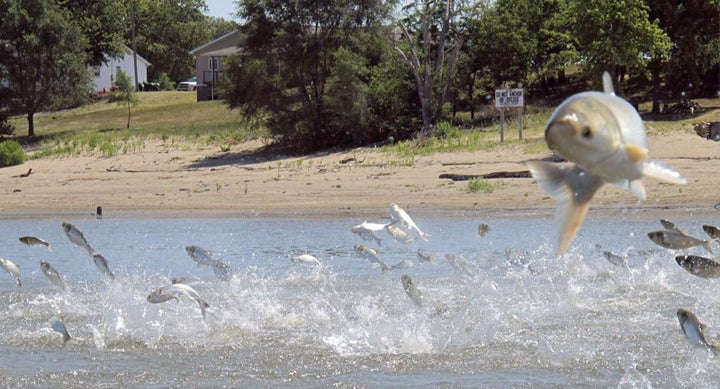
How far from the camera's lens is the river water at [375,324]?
25.2 feet

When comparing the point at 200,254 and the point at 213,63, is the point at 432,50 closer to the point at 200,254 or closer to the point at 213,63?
the point at 200,254

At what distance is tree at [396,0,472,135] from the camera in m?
30.2

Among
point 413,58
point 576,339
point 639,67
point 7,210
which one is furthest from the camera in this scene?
point 413,58

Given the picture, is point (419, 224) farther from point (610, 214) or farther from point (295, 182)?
point (295, 182)

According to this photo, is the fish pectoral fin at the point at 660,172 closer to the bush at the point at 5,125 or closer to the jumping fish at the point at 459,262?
the jumping fish at the point at 459,262

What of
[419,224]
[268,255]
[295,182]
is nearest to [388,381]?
[268,255]

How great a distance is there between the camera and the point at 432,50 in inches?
1280

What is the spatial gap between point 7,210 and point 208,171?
5.03 m

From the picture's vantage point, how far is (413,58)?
30.8 metres

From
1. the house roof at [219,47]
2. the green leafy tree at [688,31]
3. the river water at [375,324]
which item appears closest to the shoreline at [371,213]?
the river water at [375,324]

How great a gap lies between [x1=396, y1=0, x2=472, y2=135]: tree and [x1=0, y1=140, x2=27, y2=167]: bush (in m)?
10.7

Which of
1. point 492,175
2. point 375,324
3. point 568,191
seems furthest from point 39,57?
point 568,191

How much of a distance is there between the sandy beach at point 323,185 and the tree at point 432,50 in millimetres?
4372

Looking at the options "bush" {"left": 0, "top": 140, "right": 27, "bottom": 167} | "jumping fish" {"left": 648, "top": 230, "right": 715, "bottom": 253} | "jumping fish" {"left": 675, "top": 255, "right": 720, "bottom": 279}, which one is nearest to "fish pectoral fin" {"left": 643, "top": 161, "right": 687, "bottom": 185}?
"jumping fish" {"left": 675, "top": 255, "right": 720, "bottom": 279}
